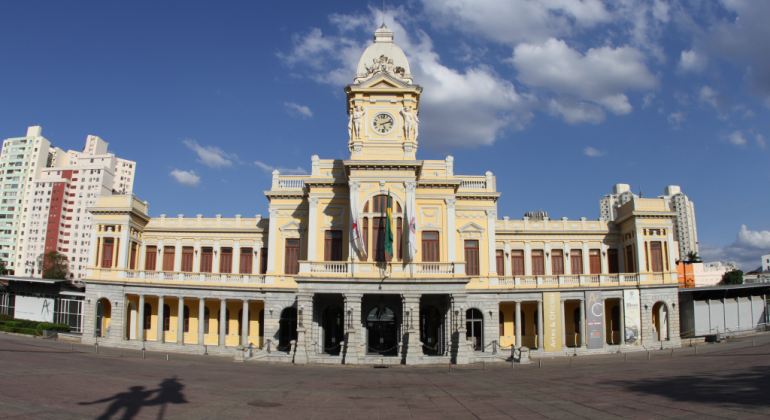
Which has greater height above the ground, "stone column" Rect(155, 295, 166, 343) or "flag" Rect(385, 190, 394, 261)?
"flag" Rect(385, 190, 394, 261)

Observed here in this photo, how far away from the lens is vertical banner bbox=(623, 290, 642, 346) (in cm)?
4084

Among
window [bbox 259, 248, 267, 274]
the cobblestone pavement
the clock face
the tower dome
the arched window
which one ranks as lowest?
the cobblestone pavement

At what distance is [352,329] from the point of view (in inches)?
1276

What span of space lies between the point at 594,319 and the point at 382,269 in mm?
18129

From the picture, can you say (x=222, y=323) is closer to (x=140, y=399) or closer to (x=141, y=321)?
(x=141, y=321)

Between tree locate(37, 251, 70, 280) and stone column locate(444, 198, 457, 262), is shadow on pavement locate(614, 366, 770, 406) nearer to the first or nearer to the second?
stone column locate(444, 198, 457, 262)

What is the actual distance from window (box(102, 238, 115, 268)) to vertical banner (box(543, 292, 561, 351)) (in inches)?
1437

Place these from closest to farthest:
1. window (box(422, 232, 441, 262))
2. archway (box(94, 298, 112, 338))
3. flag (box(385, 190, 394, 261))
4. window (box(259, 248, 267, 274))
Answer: flag (box(385, 190, 394, 261)) → window (box(422, 232, 441, 262)) → archway (box(94, 298, 112, 338)) → window (box(259, 248, 267, 274))

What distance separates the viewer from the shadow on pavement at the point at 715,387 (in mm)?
15758

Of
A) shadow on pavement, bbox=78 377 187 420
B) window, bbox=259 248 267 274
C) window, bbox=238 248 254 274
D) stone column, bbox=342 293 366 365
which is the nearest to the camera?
shadow on pavement, bbox=78 377 187 420

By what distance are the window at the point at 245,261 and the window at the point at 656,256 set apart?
34922 mm

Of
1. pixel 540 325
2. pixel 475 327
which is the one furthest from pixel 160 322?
pixel 540 325

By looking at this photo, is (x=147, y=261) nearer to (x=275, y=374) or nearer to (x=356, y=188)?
(x=356, y=188)

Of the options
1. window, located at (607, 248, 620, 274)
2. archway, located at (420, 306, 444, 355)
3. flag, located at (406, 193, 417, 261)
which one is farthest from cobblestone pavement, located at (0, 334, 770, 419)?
window, located at (607, 248, 620, 274)
